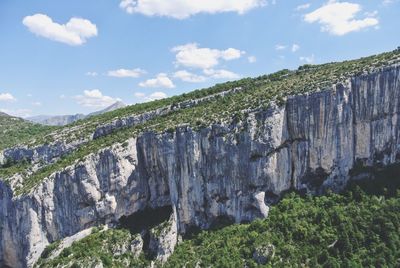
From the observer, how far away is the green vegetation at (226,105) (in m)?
71.9

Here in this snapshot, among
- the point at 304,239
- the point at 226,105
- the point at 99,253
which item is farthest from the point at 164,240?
the point at 226,105

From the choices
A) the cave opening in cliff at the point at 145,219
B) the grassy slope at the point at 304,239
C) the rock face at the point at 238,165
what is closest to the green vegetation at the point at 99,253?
the grassy slope at the point at 304,239

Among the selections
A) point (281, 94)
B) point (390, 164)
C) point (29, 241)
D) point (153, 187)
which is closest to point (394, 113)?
point (390, 164)

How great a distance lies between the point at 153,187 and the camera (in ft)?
Result: 255

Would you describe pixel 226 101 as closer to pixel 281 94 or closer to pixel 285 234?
pixel 281 94

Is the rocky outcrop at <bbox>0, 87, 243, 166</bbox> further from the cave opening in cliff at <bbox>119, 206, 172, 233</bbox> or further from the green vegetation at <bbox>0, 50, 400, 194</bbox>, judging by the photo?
the cave opening in cliff at <bbox>119, 206, 172, 233</bbox>

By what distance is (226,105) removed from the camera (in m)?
78.2

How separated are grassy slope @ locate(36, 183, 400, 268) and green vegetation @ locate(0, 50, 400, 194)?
16292 millimetres

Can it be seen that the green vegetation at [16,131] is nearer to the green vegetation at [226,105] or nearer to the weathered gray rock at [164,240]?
the green vegetation at [226,105]

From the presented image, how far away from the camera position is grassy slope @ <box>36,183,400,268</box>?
57781 mm

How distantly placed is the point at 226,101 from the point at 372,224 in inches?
1362

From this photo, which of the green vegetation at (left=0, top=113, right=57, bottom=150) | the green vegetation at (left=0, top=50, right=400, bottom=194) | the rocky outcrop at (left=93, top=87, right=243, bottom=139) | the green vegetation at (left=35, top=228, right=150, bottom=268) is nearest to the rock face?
the green vegetation at (left=0, top=50, right=400, bottom=194)

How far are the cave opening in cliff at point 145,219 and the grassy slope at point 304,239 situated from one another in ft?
11.5

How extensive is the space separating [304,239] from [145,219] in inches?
1131
